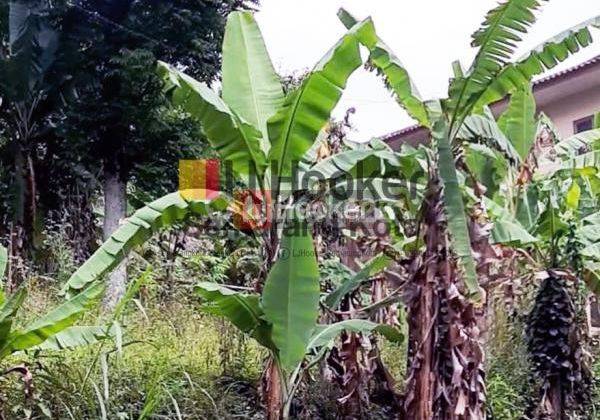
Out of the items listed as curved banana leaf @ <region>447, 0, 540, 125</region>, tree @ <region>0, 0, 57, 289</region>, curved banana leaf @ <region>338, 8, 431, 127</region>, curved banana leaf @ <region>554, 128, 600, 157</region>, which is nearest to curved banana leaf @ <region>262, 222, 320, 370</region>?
curved banana leaf @ <region>338, 8, 431, 127</region>

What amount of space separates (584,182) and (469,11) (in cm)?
211

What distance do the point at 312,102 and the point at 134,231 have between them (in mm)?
1457

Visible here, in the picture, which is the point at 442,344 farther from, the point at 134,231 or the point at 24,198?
the point at 24,198

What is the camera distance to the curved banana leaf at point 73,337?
412cm

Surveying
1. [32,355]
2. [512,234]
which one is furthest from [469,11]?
[32,355]

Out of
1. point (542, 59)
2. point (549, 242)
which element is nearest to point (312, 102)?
point (542, 59)

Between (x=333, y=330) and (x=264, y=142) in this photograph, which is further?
(x=264, y=142)

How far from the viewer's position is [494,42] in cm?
429

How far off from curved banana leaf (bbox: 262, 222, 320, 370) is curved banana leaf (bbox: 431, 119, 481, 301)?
2.81ft

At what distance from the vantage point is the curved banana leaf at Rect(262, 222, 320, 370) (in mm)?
3898

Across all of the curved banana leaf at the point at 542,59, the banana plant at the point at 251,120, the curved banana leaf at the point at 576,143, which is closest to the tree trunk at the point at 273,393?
the banana plant at the point at 251,120

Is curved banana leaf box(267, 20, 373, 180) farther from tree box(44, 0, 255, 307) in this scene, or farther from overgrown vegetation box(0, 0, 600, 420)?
tree box(44, 0, 255, 307)

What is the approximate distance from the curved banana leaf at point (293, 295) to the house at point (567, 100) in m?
6.94

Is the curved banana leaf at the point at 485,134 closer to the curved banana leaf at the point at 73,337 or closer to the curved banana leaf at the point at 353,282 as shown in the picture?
the curved banana leaf at the point at 353,282
